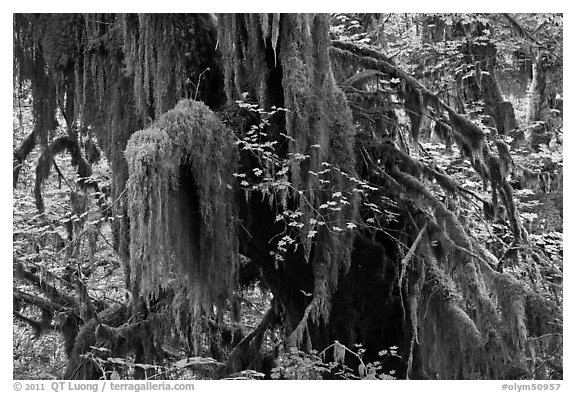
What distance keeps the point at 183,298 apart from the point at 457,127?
3651 mm

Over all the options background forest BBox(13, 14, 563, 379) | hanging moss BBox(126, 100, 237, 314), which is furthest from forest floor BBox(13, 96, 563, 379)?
hanging moss BBox(126, 100, 237, 314)

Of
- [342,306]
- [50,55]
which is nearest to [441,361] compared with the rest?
[342,306]

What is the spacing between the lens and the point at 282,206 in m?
6.69

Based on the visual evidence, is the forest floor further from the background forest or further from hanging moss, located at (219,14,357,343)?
hanging moss, located at (219,14,357,343)

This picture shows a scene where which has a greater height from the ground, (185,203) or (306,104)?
(306,104)

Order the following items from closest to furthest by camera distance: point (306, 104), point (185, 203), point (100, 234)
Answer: point (185, 203) → point (306, 104) → point (100, 234)

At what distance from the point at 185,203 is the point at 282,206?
4.57 feet

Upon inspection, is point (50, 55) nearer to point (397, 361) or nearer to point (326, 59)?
point (326, 59)

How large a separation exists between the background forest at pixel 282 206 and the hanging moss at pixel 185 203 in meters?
0.02

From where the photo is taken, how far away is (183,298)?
24.5ft

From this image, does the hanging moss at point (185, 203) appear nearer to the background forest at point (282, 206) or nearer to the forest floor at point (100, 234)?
the background forest at point (282, 206)

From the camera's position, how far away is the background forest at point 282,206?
5.82 m

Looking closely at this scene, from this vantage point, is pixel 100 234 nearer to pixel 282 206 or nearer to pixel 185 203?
pixel 282 206

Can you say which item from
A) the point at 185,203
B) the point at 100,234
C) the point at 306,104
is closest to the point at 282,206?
the point at 306,104
